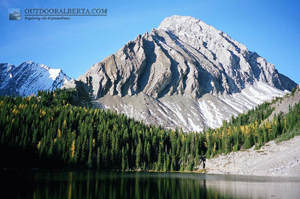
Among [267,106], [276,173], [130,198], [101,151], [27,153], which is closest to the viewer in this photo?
[130,198]

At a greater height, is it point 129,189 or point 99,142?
point 99,142

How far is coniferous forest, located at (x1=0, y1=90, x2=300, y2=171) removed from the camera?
110 m

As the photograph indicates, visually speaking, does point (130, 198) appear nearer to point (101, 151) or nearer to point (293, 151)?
point (293, 151)

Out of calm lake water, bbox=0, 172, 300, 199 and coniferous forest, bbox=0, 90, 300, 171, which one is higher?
coniferous forest, bbox=0, 90, 300, 171

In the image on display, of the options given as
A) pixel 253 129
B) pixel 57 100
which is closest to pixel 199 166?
pixel 253 129

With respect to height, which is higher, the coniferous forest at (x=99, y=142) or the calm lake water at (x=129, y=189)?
the coniferous forest at (x=99, y=142)

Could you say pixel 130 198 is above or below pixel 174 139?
below

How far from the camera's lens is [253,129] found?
13200 cm

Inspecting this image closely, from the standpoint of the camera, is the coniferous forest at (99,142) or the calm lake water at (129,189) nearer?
the calm lake water at (129,189)

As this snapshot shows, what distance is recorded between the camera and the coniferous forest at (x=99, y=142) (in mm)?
109625

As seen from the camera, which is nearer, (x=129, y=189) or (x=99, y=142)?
(x=129, y=189)

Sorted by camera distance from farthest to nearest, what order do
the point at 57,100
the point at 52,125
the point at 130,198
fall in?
the point at 57,100 → the point at 52,125 → the point at 130,198

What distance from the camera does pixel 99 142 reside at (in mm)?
130375

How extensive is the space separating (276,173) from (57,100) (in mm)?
157145
